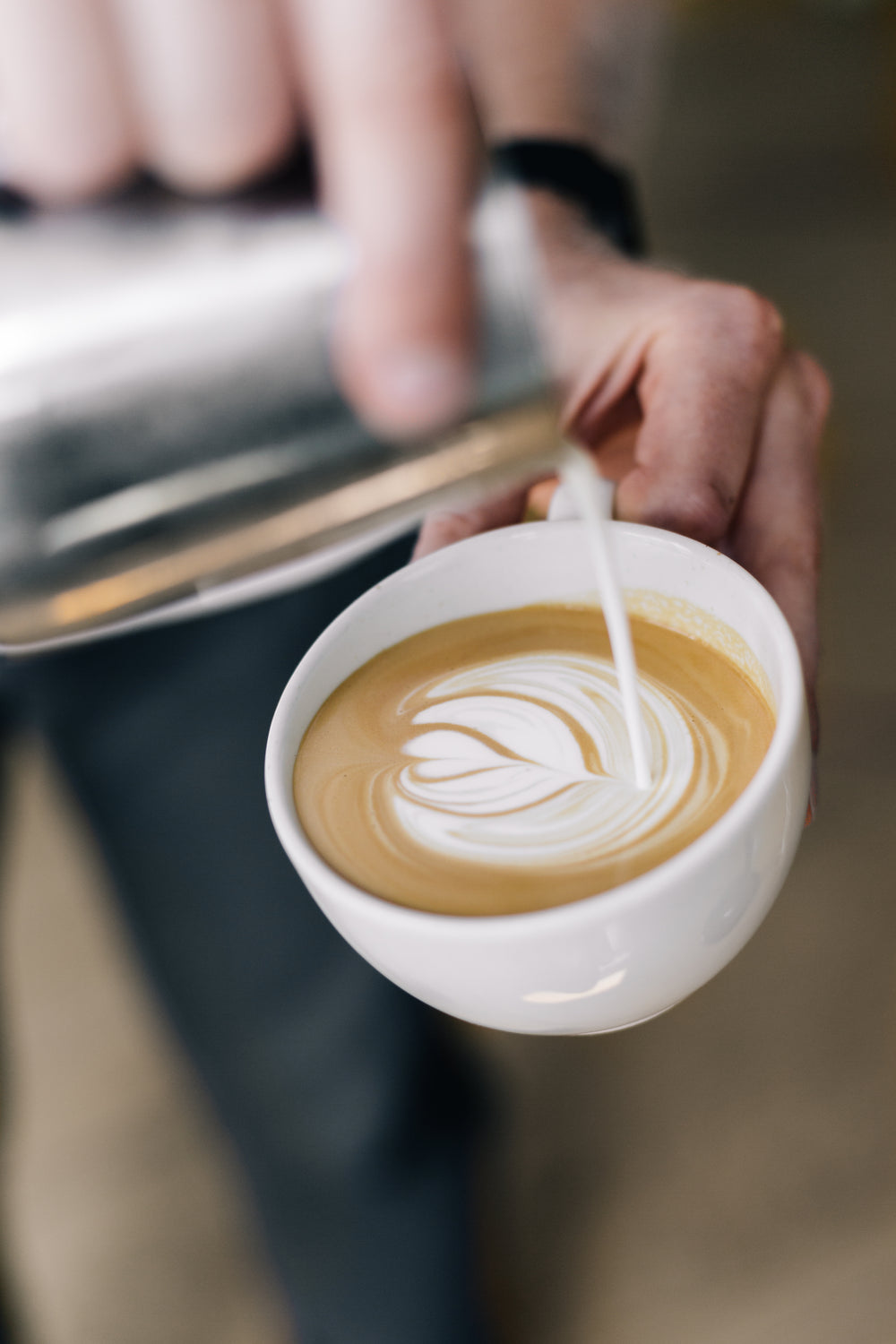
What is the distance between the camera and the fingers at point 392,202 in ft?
1.20

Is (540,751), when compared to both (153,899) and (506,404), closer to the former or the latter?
(506,404)

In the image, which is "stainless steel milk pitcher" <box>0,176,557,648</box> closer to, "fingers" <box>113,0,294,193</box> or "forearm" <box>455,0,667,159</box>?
"fingers" <box>113,0,294,193</box>

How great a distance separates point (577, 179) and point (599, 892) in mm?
536

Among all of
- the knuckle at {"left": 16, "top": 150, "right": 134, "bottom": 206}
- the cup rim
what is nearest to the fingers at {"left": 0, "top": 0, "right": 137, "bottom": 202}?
the knuckle at {"left": 16, "top": 150, "right": 134, "bottom": 206}

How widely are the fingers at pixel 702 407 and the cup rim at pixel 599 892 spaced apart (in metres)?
0.04

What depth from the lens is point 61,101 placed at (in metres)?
0.38

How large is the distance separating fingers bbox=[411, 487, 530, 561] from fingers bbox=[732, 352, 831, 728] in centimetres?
12

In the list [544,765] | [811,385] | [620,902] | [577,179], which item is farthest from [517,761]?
[577,179]

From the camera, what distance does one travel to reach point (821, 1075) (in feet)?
3.23

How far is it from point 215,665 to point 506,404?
473 millimetres

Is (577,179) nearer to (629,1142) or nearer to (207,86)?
(207,86)

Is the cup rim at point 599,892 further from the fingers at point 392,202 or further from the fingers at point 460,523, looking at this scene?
the fingers at point 392,202

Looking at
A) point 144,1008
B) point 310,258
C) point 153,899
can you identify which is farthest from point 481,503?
point 144,1008

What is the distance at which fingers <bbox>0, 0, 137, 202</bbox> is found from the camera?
0.37 metres
